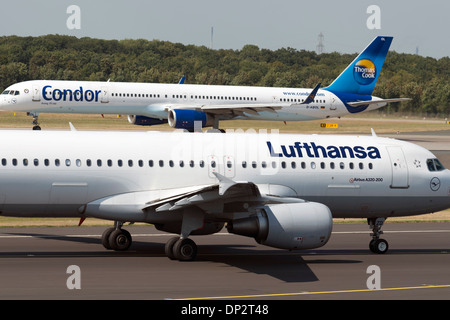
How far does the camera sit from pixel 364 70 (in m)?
68.6

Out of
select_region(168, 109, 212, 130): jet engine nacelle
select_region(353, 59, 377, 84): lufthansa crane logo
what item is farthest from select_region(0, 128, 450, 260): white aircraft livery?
select_region(353, 59, 377, 84): lufthansa crane logo

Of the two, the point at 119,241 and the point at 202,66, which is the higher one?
the point at 202,66

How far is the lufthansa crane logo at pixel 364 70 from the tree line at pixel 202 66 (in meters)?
62.7

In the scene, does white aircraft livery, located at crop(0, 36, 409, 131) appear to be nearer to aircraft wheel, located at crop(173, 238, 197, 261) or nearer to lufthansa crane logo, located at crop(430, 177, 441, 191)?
lufthansa crane logo, located at crop(430, 177, 441, 191)

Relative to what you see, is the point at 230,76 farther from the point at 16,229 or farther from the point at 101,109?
the point at 16,229

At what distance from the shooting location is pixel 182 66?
150375mm

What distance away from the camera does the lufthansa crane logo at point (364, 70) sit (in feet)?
225

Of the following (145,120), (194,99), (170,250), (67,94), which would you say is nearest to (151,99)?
(194,99)

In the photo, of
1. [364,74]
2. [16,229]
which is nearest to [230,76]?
[364,74]

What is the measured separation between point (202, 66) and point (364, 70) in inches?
3468

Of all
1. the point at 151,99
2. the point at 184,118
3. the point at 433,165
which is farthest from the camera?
the point at 151,99

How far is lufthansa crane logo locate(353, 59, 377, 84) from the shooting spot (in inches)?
2694

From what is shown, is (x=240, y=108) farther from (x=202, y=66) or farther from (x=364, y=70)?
(x=202, y=66)

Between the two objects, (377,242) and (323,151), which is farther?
(377,242)
